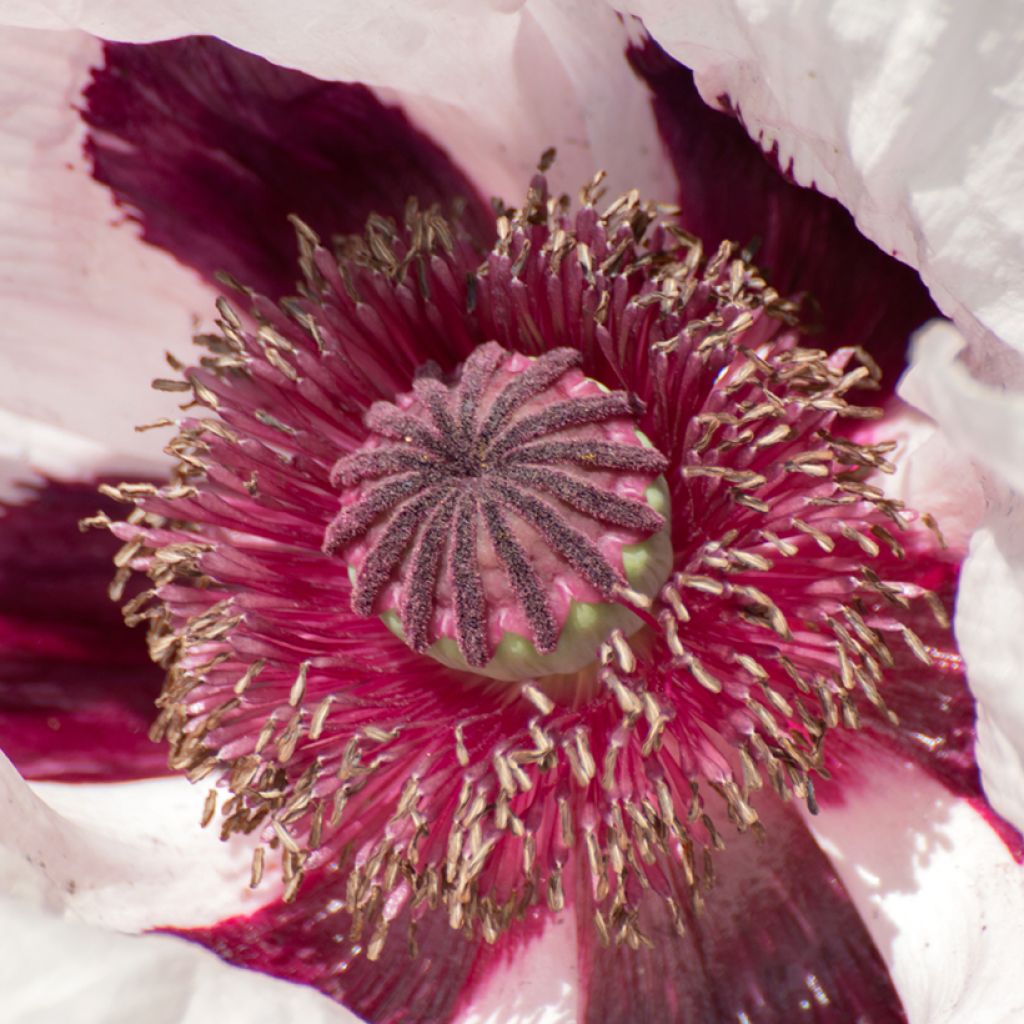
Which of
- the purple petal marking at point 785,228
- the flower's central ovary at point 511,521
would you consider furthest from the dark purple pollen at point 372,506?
the purple petal marking at point 785,228

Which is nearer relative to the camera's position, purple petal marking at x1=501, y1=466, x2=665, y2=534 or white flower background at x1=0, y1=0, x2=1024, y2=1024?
white flower background at x1=0, y1=0, x2=1024, y2=1024

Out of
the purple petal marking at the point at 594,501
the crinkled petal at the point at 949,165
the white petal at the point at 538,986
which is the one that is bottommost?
the white petal at the point at 538,986

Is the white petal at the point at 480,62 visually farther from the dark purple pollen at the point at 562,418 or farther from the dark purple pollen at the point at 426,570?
the dark purple pollen at the point at 426,570

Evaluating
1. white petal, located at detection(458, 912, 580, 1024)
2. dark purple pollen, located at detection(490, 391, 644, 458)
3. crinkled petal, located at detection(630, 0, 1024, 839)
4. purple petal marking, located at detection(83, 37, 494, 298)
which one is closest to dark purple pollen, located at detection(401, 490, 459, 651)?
dark purple pollen, located at detection(490, 391, 644, 458)

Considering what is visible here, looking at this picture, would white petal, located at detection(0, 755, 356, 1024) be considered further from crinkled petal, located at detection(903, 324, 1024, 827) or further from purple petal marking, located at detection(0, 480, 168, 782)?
crinkled petal, located at detection(903, 324, 1024, 827)

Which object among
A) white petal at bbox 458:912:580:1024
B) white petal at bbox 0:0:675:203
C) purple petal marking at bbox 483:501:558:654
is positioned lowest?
white petal at bbox 458:912:580:1024

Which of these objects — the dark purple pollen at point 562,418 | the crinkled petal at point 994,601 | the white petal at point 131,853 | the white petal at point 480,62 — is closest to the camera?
the crinkled petal at point 994,601
